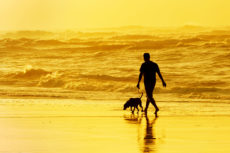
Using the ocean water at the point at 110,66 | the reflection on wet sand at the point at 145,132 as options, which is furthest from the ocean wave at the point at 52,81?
the reflection on wet sand at the point at 145,132

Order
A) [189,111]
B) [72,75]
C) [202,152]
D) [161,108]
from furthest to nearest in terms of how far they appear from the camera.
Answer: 1. [72,75]
2. [161,108]
3. [189,111]
4. [202,152]

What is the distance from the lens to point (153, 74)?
14.8 m

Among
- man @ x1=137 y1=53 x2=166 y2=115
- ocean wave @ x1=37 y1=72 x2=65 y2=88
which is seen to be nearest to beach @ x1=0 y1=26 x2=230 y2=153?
ocean wave @ x1=37 y1=72 x2=65 y2=88

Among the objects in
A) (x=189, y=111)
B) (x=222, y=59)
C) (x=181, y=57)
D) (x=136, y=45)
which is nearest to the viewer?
(x=189, y=111)

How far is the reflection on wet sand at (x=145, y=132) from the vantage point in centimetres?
841

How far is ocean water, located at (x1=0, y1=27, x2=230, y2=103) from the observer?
25486 mm

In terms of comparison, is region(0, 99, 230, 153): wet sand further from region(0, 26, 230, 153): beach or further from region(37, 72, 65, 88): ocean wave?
region(37, 72, 65, 88): ocean wave

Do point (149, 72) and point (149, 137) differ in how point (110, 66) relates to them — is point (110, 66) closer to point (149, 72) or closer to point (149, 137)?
point (149, 72)

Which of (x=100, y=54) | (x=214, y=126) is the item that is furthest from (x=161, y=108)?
(x=100, y=54)

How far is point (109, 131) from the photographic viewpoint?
10406 millimetres

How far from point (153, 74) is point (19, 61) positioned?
36359 millimetres

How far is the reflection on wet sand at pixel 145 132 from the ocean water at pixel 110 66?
7.86 meters

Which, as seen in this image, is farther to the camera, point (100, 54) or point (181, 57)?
point (100, 54)

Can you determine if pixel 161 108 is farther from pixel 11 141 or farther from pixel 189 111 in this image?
pixel 11 141
